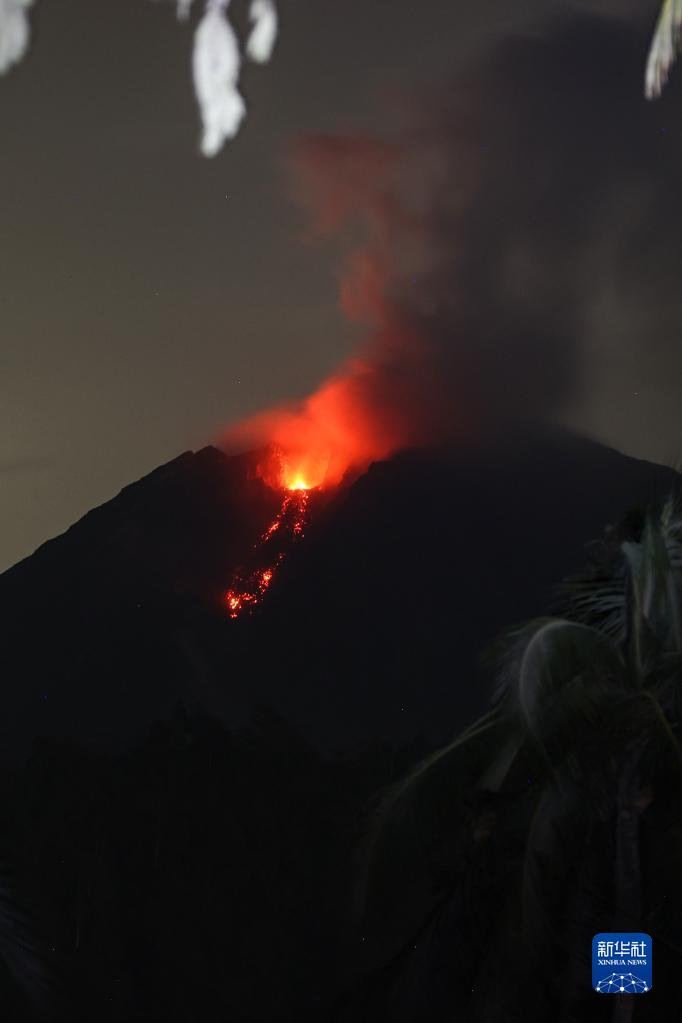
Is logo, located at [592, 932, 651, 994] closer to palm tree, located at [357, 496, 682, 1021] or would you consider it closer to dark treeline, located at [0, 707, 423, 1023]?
palm tree, located at [357, 496, 682, 1021]

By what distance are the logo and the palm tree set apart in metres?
0.17

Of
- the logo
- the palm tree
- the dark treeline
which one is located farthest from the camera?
the dark treeline

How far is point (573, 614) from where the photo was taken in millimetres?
18844

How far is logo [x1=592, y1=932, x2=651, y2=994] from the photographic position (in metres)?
16.0

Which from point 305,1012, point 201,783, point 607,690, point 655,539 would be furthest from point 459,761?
point 201,783

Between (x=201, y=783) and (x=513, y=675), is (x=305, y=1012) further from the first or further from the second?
(x=513, y=675)

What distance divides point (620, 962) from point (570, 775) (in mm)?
2161

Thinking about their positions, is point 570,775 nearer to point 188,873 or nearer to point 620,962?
point 620,962

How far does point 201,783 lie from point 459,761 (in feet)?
192

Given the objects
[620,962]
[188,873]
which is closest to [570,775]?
[620,962]

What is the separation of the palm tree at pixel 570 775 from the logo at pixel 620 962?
0.17 meters

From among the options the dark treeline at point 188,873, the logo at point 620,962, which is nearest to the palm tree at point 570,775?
the logo at point 620,962

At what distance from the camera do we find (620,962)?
52.5 ft

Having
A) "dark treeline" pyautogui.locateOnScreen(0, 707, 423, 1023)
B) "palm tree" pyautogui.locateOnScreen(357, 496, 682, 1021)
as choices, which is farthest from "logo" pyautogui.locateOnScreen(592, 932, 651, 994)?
"dark treeline" pyautogui.locateOnScreen(0, 707, 423, 1023)
